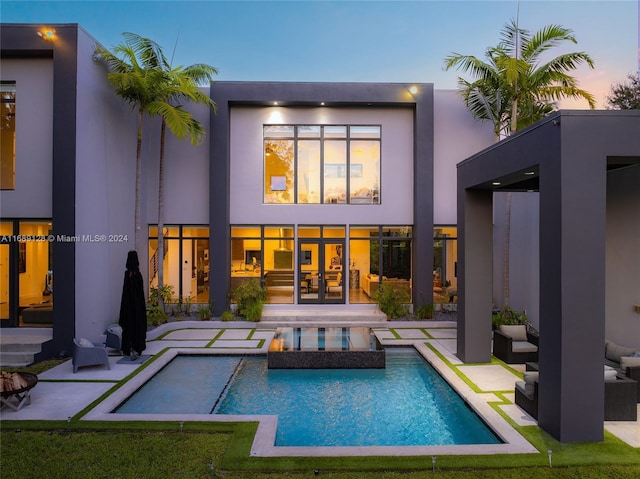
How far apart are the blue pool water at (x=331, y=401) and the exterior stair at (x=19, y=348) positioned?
309 cm

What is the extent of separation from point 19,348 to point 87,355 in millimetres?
2143

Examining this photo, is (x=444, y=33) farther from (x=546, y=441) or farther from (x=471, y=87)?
(x=546, y=441)

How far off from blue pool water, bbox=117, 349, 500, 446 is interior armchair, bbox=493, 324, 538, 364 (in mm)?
1757

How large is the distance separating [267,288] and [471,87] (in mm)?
10107

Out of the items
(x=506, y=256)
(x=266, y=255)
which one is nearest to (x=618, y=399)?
(x=506, y=256)

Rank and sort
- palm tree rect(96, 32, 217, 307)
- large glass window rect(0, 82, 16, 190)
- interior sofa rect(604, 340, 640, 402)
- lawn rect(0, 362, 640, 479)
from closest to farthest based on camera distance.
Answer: lawn rect(0, 362, 640, 479)
interior sofa rect(604, 340, 640, 402)
large glass window rect(0, 82, 16, 190)
palm tree rect(96, 32, 217, 307)

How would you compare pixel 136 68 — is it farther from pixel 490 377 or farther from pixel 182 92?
pixel 490 377

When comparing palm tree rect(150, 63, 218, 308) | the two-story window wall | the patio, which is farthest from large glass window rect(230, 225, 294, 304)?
the two-story window wall

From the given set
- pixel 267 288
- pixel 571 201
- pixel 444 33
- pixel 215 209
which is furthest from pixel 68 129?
pixel 444 33

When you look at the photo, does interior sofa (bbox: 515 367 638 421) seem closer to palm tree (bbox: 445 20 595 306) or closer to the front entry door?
palm tree (bbox: 445 20 595 306)

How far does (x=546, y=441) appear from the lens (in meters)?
5.60

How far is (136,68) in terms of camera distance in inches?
438

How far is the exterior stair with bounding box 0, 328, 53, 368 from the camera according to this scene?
29.6ft

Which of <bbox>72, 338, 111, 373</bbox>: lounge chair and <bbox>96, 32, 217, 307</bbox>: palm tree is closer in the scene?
<bbox>72, 338, 111, 373</bbox>: lounge chair
